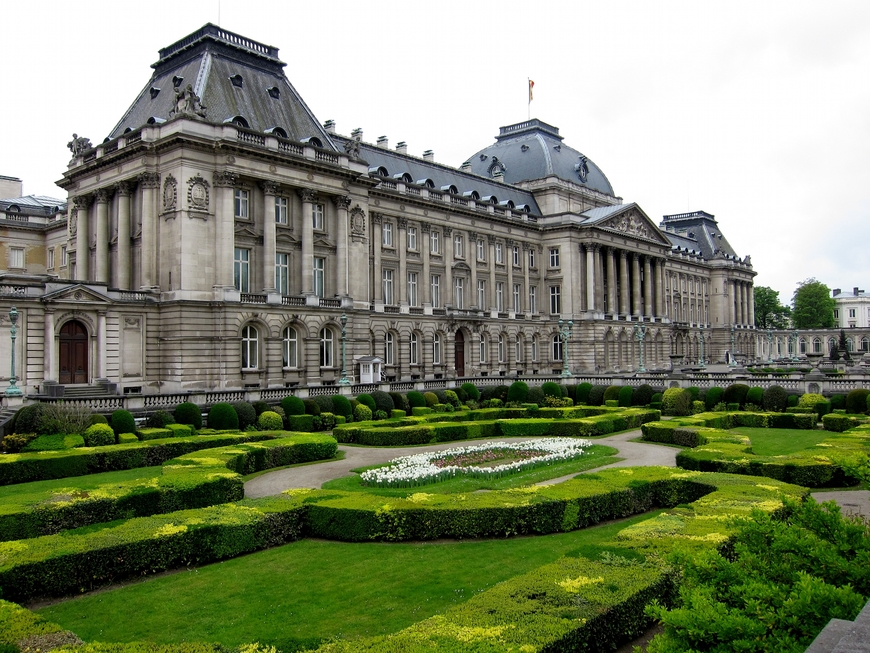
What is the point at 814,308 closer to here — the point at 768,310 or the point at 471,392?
the point at 768,310

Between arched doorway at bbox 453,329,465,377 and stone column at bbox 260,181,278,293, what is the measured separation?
2530 centimetres

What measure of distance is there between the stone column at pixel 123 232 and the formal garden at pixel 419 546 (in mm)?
19199

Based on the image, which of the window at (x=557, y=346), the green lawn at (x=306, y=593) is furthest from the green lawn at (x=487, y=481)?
the window at (x=557, y=346)

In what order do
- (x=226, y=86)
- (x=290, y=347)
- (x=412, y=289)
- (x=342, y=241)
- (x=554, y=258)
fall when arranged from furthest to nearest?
(x=554, y=258)
(x=412, y=289)
(x=342, y=241)
(x=290, y=347)
(x=226, y=86)

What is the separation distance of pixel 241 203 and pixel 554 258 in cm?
4384

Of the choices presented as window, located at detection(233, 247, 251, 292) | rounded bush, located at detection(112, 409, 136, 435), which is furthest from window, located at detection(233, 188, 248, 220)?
rounded bush, located at detection(112, 409, 136, 435)

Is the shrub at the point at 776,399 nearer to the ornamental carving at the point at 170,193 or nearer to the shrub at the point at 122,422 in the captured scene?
the shrub at the point at 122,422

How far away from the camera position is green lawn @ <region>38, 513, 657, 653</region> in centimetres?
1166

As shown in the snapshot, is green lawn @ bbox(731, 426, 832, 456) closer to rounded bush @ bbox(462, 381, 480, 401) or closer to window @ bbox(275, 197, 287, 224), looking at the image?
rounded bush @ bbox(462, 381, 480, 401)

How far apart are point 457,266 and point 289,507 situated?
56.1 m

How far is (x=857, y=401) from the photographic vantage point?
1597 inches

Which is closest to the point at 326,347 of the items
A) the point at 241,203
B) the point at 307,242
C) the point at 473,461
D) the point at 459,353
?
the point at 307,242

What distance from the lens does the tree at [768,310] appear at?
16262cm

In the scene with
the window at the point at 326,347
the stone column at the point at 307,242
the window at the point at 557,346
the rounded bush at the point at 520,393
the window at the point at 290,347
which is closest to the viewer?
the window at the point at 290,347
